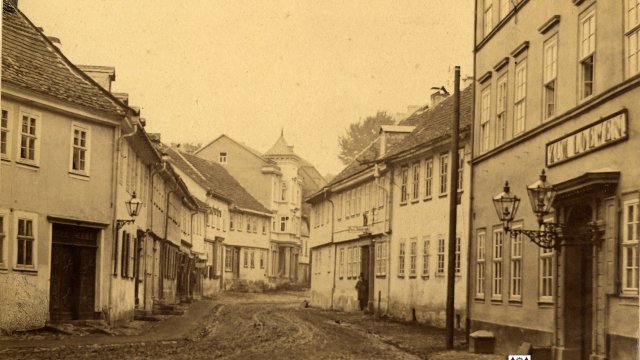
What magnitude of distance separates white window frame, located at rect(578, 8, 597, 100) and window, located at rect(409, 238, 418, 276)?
20.3m

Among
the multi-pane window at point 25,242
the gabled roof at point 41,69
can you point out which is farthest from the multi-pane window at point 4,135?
the multi-pane window at point 25,242

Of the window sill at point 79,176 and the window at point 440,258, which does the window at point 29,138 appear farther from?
the window at point 440,258

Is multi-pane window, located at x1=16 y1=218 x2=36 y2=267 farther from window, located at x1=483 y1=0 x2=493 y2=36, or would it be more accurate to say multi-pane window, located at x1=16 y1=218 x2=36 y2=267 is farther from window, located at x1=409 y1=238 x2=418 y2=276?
window, located at x1=409 y1=238 x2=418 y2=276

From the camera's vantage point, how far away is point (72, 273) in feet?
84.8

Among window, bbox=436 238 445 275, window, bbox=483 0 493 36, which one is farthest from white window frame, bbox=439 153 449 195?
window, bbox=483 0 493 36

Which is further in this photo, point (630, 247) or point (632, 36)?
point (632, 36)

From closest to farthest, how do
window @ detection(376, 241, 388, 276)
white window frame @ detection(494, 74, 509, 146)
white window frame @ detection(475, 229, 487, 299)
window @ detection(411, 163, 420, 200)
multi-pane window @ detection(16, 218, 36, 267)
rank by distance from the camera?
white window frame @ detection(494, 74, 509, 146)
white window frame @ detection(475, 229, 487, 299)
multi-pane window @ detection(16, 218, 36, 267)
window @ detection(411, 163, 420, 200)
window @ detection(376, 241, 388, 276)

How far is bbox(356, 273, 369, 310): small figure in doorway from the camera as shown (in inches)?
1735

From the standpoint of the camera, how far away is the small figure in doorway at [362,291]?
145ft

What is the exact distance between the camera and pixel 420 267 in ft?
116

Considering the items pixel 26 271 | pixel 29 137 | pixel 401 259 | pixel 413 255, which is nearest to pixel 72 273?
pixel 26 271

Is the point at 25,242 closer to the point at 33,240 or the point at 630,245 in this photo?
the point at 33,240

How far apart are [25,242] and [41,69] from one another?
440 cm

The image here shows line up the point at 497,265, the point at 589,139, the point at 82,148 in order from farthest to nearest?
the point at 82,148, the point at 497,265, the point at 589,139
